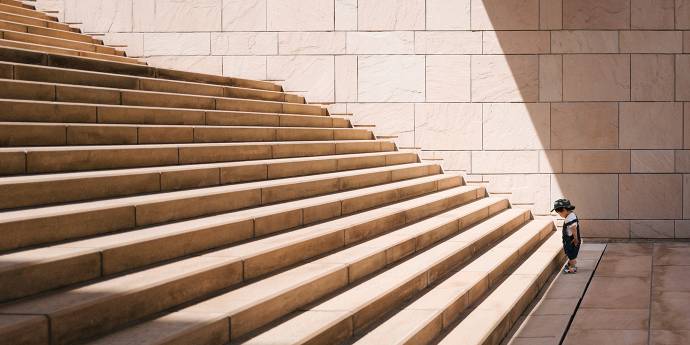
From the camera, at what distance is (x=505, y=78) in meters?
14.5

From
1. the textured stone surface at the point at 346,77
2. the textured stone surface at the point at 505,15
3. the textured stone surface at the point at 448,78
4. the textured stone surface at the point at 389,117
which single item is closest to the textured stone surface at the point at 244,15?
the textured stone surface at the point at 346,77

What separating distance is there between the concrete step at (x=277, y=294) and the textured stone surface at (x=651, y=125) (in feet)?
24.0

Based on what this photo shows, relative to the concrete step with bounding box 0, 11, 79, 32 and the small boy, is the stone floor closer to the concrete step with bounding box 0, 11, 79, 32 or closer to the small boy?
the small boy

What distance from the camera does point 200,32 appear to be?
48.5 feet

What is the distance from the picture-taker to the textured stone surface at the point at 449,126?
47.7 ft

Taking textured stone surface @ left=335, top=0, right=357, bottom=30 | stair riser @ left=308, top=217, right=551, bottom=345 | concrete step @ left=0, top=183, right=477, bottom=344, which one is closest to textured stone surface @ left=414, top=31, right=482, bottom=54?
textured stone surface @ left=335, top=0, right=357, bottom=30

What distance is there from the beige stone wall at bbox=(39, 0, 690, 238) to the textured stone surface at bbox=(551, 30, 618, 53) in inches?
0.7

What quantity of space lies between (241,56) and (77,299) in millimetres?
10998

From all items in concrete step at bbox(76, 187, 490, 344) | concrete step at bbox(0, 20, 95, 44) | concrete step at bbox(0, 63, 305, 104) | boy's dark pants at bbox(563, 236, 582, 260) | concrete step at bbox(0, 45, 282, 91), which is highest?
concrete step at bbox(0, 20, 95, 44)

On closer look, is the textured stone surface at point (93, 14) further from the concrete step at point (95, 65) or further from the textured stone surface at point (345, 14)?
the textured stone surface at point (345, 14)

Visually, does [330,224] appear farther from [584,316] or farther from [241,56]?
[241,56]

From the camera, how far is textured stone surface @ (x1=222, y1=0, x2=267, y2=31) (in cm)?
1475

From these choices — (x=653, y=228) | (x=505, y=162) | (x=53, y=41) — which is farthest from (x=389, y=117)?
(x=53, y=41)

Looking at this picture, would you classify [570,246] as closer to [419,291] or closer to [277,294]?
[419,291]
